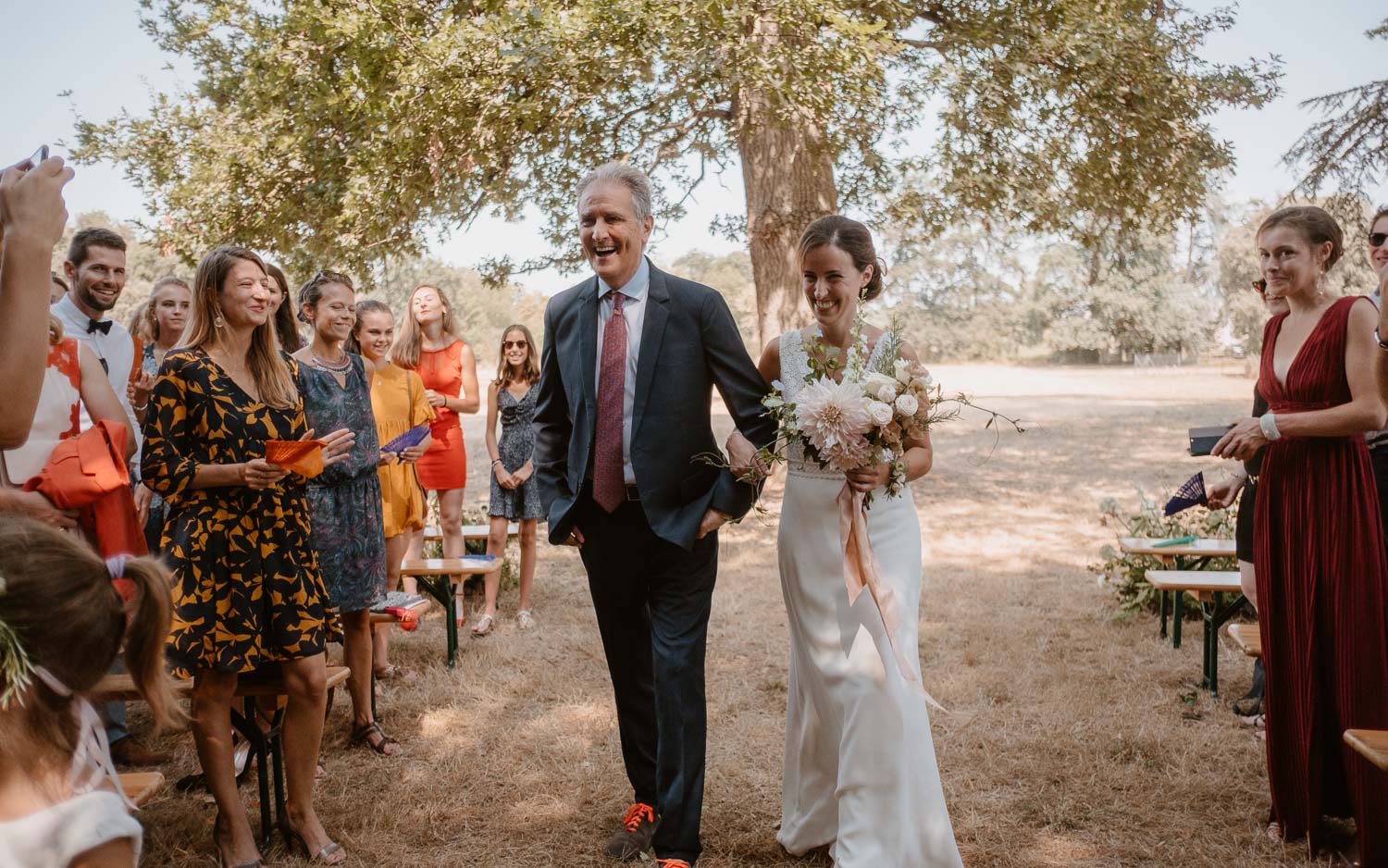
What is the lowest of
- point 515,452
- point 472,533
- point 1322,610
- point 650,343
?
point 472,533

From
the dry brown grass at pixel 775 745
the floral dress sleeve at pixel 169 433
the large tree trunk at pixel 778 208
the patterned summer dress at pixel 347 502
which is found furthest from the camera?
the large tree trunk at pixel 778 208

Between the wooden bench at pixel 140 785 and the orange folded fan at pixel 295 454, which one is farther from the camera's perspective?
the orange folded fan at pixel 295 454

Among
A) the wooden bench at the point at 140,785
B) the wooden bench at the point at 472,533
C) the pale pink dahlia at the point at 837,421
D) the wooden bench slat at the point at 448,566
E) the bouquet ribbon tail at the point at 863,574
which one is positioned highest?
the pale pink dahlia at the point at 837,421

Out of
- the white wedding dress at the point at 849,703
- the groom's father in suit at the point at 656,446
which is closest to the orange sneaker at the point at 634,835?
the groom's father in suit at the point at 656,446

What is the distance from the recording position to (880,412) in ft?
10.7

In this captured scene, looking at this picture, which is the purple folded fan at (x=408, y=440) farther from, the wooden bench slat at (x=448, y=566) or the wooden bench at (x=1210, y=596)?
the wooden bench at (x=1210, y=596)

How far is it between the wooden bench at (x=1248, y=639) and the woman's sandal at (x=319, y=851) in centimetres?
395

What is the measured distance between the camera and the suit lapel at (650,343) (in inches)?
147

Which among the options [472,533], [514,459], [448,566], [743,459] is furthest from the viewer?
[472,533]

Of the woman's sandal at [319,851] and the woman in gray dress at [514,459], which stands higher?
the woman in gray dress at [514,459]

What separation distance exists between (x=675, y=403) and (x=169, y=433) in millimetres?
1848

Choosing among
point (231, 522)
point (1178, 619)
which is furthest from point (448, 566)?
point (1178, 619)

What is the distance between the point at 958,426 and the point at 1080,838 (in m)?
25.3

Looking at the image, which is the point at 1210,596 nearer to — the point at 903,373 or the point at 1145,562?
the point at 1145,562
